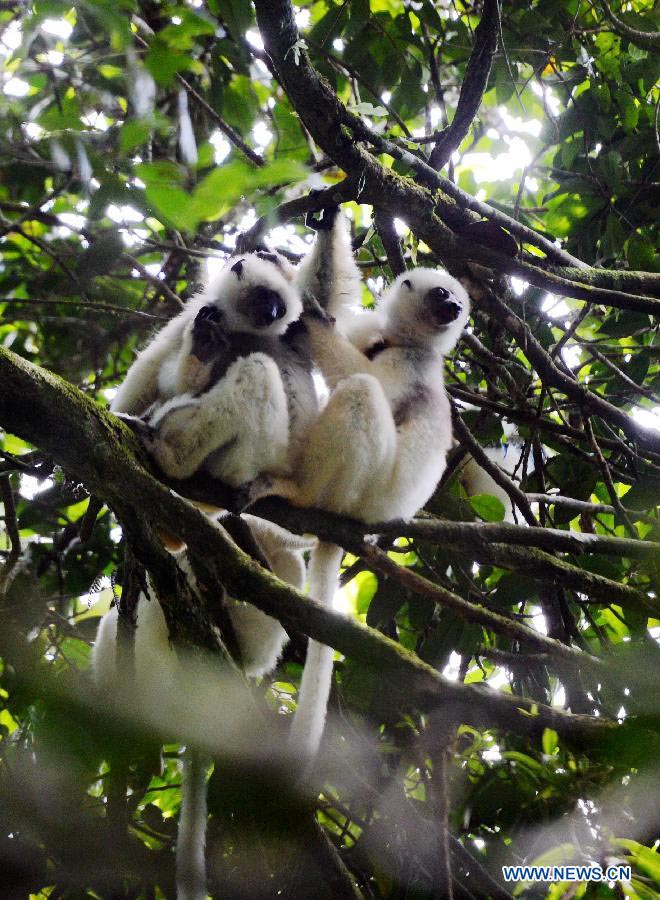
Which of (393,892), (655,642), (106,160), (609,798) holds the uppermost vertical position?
(106,160)

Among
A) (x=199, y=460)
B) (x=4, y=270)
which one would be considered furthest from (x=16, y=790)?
(x=4, y=270)

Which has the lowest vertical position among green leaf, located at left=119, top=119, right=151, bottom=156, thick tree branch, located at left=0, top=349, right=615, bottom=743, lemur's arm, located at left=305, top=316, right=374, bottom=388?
thick tree branch, located at left=0, top=349, right=615, bottom=743

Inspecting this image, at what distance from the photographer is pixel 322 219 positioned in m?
5.06

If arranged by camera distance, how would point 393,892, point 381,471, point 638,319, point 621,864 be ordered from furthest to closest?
point 638,319 → point 381,471 → point 393,892 → point 621,864

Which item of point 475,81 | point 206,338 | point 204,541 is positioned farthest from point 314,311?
point 204,541

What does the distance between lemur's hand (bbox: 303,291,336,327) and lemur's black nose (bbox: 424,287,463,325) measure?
0.79 meters

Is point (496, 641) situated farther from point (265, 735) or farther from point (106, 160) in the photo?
point (106, 160)

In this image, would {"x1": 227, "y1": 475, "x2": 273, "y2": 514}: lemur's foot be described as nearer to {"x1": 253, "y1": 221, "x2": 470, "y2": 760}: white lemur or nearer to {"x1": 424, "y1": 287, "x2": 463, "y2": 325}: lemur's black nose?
{"x1": 253, "y1": 221, "x2": 470, "y2": 760}: white lemur

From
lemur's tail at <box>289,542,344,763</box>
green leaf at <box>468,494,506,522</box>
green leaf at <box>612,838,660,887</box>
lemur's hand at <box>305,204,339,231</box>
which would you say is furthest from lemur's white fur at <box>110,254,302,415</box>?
green leaf at <box>612,838,660,887</box>

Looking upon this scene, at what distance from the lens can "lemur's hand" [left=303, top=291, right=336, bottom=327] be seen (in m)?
4.96

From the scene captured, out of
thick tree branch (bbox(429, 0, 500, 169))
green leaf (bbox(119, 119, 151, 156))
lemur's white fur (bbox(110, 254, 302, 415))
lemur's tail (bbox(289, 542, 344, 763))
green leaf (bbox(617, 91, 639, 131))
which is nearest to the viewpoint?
green leaf (bbox(119, 119, 151, 156))

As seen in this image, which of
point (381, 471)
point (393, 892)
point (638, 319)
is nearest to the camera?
point (393, 892)

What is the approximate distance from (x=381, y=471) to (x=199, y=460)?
1086mm

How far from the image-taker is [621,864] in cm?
297
